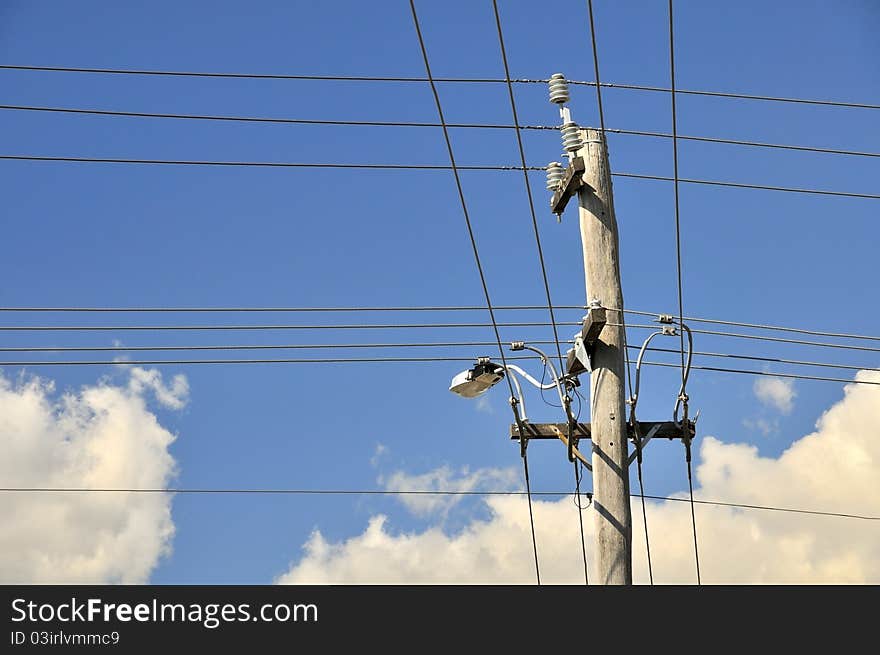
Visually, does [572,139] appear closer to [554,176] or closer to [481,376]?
[554,176]

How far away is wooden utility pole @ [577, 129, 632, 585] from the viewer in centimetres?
997

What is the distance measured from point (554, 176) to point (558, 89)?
0.94 metres

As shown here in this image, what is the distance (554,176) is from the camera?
11430mm

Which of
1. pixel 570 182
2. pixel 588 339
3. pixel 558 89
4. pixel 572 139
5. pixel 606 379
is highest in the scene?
pixel 558 89

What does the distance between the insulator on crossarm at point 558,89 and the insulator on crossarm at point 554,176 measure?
0.68 m

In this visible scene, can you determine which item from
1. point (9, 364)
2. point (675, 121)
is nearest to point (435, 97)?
point (675, 121)

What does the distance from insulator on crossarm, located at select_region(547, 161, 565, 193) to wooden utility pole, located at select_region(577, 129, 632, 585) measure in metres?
0.27

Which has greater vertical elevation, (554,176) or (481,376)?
(554,176)

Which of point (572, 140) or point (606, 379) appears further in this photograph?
point (572, 140)

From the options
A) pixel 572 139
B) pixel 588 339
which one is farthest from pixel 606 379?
pixel 572 139

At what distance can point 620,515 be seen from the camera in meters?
10.1

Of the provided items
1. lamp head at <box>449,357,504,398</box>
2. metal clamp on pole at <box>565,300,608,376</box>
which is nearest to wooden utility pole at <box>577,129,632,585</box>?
metal clamp on pole at <box>565,300,608,376</box>
